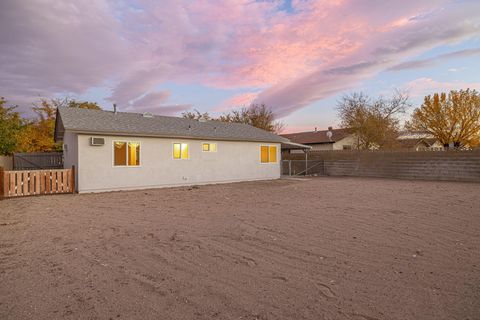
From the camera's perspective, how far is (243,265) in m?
4.15

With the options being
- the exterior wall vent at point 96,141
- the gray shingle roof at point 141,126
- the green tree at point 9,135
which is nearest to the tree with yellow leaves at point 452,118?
the gray shingle roof at point 141,126

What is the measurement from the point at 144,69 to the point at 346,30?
41.1 ft

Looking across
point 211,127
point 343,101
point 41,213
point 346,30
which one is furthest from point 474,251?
point 343,101

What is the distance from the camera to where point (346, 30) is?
13.9m

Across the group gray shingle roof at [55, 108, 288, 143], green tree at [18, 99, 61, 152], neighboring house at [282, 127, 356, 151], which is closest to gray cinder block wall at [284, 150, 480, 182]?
gray shingle roof at [55, 108, 288, 143]

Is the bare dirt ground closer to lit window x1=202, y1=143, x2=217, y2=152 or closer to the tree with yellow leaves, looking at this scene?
lit window x1=202, y1=143, x2=217, y2=152

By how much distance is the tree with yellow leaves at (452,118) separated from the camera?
3438 centimetres

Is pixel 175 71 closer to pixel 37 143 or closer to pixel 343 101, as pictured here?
pixel 37 143

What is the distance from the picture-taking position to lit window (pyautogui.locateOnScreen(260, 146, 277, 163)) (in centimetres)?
1978

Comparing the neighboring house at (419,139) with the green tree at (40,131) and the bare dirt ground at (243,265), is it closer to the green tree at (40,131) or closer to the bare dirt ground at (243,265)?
the bare dirt ground at (243,265)

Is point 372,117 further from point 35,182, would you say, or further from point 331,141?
point 35,182

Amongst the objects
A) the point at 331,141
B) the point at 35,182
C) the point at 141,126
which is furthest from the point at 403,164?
the point at 35,182

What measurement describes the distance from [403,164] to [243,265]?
18765 mm

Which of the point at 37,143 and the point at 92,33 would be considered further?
the point at 37,143
